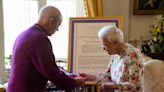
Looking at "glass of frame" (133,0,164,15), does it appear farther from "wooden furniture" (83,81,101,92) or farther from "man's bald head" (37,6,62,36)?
"man's bald head" (37,6,62,36)

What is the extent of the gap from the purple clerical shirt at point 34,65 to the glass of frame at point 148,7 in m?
2.15

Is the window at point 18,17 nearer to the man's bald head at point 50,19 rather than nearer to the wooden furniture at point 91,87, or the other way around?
the wooden furniture at point 91,87

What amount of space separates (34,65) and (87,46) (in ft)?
4.25

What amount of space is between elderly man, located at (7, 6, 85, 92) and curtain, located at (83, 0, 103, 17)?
1.49 meters

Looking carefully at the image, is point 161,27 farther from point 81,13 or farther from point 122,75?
point 122,75

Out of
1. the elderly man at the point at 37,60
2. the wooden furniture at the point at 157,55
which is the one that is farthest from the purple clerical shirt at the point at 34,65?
the wooden furniture at the point at 157,55

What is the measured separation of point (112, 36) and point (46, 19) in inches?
21.2

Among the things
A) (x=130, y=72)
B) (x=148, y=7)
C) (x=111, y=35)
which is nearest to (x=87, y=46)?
(x=111, y=35)

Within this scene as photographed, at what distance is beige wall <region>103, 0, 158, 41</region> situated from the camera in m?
3.78

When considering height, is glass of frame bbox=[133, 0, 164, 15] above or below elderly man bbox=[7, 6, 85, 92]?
above

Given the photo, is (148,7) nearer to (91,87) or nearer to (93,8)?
(93,8)

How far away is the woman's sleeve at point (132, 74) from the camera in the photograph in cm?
204

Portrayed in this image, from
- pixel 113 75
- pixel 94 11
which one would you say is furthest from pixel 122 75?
pixel 94 11

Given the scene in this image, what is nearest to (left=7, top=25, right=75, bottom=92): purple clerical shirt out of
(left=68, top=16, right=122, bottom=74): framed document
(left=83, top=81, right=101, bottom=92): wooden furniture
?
(left=83, top=81, right=101, bottom=92): wooden furniture
